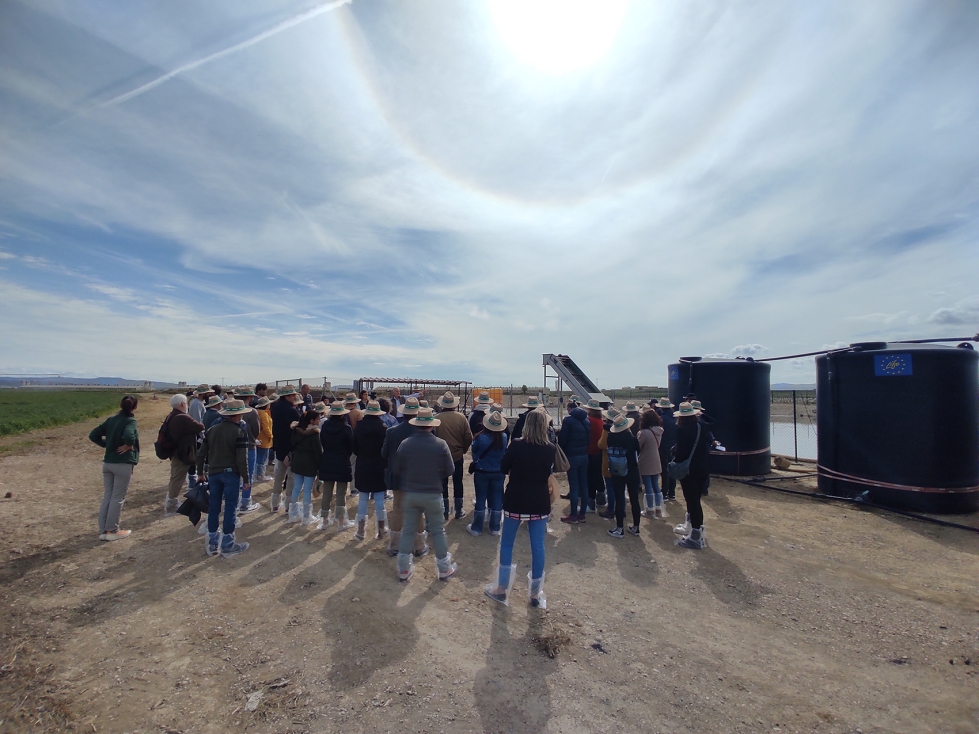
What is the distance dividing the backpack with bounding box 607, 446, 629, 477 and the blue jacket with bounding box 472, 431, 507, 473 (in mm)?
1665

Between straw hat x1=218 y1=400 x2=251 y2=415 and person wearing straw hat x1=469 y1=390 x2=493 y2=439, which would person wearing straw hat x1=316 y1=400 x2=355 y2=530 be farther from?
person wearing straw hat x1=469 y1=390 x2=493 y2=439

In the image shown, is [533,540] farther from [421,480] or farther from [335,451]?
[335,451]

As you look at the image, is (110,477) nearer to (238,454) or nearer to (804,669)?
(238,454)

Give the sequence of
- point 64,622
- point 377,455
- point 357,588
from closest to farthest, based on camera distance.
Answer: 1. point 64,622
2. point 357,588
3. point 377,455

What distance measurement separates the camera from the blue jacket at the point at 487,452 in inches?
264

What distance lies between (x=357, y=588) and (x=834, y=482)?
9927mm

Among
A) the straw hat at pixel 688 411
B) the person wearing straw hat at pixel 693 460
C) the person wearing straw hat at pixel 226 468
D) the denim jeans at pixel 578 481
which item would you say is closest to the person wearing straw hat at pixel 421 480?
the person wearing straw hat at pixel 226 468

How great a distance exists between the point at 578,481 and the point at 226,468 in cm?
542

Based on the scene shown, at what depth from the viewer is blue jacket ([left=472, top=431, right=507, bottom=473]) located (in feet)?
22.0

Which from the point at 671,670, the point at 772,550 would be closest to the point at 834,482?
the point at 772,550

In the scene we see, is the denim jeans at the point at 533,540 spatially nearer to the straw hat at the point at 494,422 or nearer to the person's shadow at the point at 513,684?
the person's shadow at the point at 513,684

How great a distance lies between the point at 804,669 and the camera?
12.7 ft

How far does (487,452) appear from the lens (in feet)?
22.1

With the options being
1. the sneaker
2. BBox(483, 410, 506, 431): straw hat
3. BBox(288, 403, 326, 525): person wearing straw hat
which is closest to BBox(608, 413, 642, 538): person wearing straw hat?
BBox(483, 410, 506, 431): straw hat
